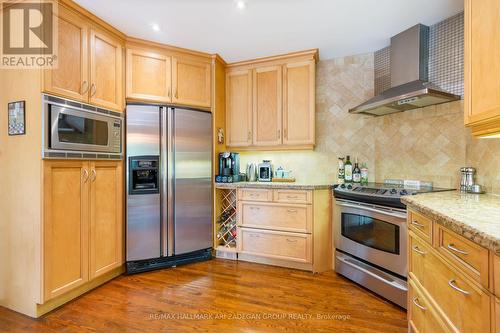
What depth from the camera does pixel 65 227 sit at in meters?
1.93

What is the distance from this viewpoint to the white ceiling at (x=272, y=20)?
78.5 inches

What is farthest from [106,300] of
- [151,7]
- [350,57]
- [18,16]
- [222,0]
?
[350,57]

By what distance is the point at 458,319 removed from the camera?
38.5 inches

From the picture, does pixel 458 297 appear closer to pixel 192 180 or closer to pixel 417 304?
pixel 417 304

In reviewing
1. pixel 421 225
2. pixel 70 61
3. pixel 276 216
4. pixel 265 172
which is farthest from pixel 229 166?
pixel 421 225

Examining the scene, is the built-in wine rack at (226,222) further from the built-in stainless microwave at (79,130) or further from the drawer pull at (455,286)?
the drawer pull at (455,286)

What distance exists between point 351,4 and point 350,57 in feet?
3.49

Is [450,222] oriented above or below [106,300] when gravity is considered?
above

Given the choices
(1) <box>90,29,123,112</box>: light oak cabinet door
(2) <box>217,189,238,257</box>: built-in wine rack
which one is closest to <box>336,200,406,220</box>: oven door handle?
(2) <box>217,189,238,257</box>: built-in wine rack

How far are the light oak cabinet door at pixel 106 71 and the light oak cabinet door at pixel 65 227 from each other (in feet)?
2.15

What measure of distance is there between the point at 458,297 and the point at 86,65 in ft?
9.45

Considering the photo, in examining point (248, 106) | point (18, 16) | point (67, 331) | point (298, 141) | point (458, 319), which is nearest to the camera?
point (458, 319)

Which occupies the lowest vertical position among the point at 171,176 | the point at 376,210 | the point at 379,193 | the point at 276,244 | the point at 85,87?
the point at 276,244

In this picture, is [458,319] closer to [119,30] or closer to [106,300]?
[106,300]
